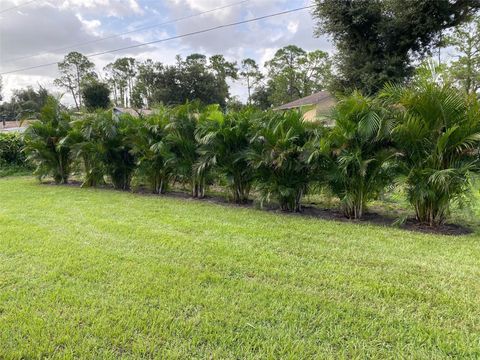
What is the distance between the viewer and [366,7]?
500 inches

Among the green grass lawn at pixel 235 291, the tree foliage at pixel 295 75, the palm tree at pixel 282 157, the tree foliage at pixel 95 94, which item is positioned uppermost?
the tree foliage at pixel 295 75

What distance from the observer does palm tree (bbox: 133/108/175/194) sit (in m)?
6.29

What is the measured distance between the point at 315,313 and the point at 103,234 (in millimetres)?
2705

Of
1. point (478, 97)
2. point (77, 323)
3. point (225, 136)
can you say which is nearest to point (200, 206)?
point (225, 136)

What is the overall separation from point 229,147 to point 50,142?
16.8 ft

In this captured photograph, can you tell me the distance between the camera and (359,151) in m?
4.42

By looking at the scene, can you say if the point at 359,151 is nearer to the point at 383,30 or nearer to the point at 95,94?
the point at 383,30

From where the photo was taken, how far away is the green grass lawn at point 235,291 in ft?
6.07

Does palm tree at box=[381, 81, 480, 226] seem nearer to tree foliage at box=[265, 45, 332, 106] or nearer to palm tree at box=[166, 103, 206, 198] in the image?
palm tree at box=[166, 103, 206, 198]

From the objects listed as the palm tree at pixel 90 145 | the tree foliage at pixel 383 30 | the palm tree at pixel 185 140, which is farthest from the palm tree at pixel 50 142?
the tree foliage at pixel 383 30

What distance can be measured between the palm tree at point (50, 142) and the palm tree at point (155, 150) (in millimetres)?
2307

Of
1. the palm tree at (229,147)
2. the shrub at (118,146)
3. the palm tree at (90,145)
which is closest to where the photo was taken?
the palm tree at (229,147)

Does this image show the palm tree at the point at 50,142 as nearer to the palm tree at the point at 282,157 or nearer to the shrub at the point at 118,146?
the shrub at the point at 118,146

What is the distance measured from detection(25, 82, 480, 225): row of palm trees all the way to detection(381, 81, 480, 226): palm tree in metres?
0.01
